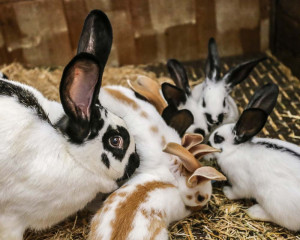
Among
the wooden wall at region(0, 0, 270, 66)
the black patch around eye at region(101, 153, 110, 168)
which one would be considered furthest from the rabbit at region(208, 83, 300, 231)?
the wooden wall at region(0, 0, 270, 66)

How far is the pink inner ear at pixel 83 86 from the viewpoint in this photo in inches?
68.6

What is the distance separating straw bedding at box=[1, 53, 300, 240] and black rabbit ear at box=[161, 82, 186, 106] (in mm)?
664

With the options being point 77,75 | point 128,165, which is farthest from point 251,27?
point 77,75

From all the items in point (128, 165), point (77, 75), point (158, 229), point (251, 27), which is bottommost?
point (158, 229)

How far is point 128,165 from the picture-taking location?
2164 millimetres

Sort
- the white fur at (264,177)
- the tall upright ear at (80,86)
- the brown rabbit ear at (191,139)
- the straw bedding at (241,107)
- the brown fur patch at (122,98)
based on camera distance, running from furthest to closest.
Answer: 1. the brown fur patch at (122,98)
2. the brown rabbit ear at (191,139)
3. the straw bedding at (241,107)
4. the white fur at (264,177)
5. the tall upright ear at (80,86)

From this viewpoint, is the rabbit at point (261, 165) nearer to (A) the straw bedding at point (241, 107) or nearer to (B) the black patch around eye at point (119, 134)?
(A) the straw bedding at point (241, 107)

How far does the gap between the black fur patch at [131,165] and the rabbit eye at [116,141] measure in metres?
0.12

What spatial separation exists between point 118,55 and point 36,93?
183 centimetres

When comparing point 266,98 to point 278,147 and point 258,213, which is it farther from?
point 258,213

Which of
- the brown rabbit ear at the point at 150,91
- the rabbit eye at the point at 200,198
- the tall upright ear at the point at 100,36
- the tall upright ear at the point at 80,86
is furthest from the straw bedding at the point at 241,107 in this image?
the tall upright ear at the point at 100,36

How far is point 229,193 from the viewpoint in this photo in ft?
8.19

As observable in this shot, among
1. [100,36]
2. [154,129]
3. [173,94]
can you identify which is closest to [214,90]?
[173,94]

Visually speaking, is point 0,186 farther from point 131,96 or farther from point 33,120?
Result: point 131,96
